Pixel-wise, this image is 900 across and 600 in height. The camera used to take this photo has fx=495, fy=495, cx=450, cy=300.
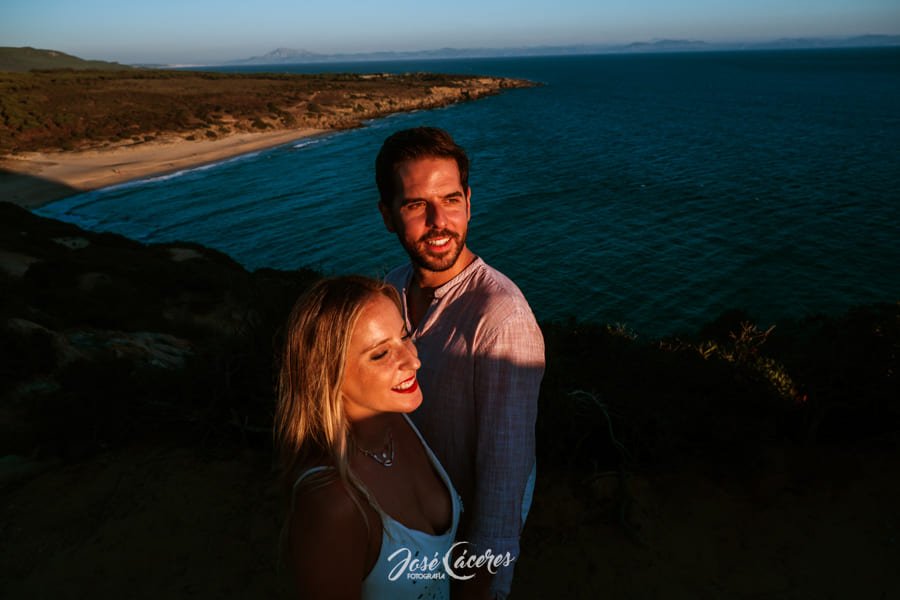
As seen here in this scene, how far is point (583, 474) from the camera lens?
5113 millimetres

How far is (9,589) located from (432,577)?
4.24m

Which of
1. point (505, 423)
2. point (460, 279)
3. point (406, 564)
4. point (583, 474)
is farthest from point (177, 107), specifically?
point (406, 564)

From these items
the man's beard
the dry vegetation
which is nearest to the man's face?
the man's beard

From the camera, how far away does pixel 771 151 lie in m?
38.0

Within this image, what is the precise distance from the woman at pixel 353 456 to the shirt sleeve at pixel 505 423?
198mm

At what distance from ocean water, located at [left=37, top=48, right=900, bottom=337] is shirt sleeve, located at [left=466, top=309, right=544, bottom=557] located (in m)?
14.1

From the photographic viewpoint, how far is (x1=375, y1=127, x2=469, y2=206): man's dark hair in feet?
7.97

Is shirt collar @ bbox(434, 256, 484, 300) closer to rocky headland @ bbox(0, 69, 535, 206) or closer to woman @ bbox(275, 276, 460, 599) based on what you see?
woman @ bbox(275, 276, 460, 599)

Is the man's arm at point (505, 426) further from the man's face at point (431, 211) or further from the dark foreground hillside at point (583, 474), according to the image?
the dark foreground hillside at point (583, 474)

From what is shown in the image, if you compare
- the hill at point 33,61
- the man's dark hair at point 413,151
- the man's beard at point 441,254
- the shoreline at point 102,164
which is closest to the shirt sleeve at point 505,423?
the man's beard at point 441,254

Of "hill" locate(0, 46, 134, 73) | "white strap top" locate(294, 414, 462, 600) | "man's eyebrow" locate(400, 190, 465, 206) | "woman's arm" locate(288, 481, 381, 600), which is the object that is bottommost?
"white strap top" locate(294, 414, 462, 600)

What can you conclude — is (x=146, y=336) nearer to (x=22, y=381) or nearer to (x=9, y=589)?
(x=22, y=381)

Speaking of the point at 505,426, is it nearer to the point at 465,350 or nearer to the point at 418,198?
the point at 465,350

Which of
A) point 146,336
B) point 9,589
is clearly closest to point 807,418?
Result: point 9,589
